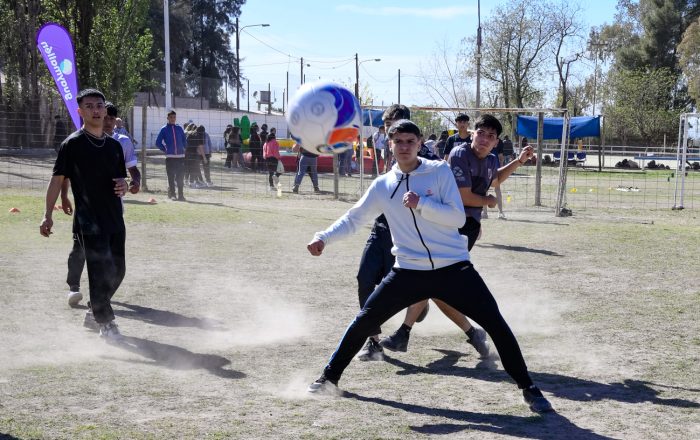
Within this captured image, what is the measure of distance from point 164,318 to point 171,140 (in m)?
11.1

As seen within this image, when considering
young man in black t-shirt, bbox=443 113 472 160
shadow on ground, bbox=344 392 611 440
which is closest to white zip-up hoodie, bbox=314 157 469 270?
shadow on ground, bbox=344 392 611 440

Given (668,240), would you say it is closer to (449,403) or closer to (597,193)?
(449,403)

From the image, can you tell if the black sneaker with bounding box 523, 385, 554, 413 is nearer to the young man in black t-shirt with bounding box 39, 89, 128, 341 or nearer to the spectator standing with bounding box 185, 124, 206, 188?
the young man in black t-shirt with bounding box 39, 89, 128, 341

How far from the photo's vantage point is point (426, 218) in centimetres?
505

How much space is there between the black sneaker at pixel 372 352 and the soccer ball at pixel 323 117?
4.98 feet

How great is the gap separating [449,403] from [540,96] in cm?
4735

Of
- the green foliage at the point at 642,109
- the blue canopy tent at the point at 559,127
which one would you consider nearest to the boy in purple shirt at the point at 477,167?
the blue canopy tent at the point at 559,127

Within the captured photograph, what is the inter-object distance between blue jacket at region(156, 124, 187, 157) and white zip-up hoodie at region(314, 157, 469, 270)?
44.5 feet

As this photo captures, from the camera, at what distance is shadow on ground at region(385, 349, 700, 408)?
17.8ft

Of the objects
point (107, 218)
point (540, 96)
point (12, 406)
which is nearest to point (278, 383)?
point (12, 406)

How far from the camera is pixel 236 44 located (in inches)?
2714

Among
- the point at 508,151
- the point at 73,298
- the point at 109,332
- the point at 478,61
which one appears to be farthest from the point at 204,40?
the point at 109,332

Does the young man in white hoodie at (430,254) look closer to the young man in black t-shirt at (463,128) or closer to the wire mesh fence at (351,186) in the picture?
the young man in black t-shirt at (463,128)

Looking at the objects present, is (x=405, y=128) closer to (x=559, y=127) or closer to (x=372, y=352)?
(x=372, y=352)
